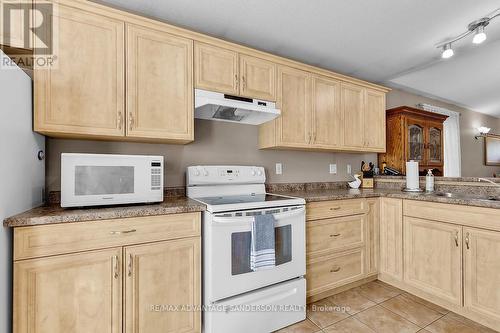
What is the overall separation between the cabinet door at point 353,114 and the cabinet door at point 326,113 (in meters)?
0.08

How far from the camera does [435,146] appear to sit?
3.72 meters

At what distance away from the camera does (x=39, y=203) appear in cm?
163

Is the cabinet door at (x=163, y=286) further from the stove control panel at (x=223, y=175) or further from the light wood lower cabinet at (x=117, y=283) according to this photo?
the stove control panel at (x=223, y=175)

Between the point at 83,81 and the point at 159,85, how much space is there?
47cm

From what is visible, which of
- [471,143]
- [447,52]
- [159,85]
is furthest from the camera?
[471,143]

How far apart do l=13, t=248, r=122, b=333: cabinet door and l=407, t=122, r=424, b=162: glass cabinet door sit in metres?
3.59

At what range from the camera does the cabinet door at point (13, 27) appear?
1.38 metres

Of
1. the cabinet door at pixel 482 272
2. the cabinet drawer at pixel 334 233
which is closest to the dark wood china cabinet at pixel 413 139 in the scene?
the cabinet drawer at pixel 334 233

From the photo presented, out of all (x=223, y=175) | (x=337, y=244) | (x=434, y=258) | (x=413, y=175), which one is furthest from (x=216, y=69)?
(x=434, y=258)

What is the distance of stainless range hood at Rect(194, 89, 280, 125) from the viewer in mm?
1922

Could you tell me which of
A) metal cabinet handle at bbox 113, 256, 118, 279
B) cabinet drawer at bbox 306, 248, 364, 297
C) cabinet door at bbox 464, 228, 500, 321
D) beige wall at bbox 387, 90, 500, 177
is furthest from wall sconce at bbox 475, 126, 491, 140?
metal cabinet handle at bbox 113, 256, 118, 279

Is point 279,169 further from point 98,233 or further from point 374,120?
point 98,233

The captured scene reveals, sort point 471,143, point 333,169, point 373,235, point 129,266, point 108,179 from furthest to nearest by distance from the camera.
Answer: point 471,143 < point 333,169 < point 373,235 < point 108,179 < point 129,266

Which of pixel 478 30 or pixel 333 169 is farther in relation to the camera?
pixel 333 169
